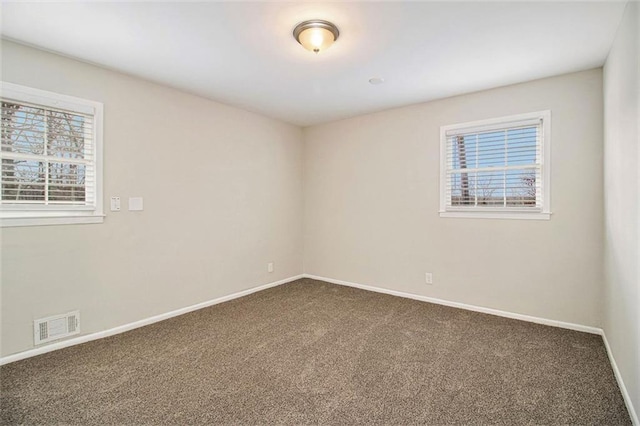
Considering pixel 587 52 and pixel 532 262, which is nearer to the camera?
pixel 587 52

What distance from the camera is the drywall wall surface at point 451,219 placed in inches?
119

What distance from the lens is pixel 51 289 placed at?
2633mm

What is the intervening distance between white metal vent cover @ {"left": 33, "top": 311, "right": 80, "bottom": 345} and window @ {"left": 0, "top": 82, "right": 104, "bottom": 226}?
0.81 m

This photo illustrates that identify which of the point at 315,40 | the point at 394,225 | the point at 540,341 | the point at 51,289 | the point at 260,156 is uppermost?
the point at 315,40

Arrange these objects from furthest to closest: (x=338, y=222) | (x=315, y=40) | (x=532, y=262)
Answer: (x=338, y=222)
(x=532, y=262)
(x=315, y=40)

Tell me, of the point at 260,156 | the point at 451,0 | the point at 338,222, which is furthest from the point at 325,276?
the point at 451,0

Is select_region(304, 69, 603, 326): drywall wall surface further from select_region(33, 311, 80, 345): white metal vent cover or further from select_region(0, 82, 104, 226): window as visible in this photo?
select_region(33, 311, 80, 345): white metal vent cover

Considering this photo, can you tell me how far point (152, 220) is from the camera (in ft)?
10.8

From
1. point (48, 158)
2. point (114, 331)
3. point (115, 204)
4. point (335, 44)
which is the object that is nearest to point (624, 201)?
point (335, 44)

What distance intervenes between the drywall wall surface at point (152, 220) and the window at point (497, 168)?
2.45 metres

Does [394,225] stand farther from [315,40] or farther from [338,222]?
[315,40]

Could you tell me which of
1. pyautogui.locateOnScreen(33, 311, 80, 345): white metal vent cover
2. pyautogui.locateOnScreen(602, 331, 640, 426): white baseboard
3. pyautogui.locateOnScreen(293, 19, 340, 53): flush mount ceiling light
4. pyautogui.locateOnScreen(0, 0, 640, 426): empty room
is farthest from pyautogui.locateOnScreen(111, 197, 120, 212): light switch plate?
pyautogui.locateOnScreen(602, 331, 640, 426): white baseboard

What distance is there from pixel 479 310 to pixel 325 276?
7.33 feet

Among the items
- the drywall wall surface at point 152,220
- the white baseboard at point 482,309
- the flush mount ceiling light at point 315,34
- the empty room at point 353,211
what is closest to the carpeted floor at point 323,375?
the empty room at point 353,211
